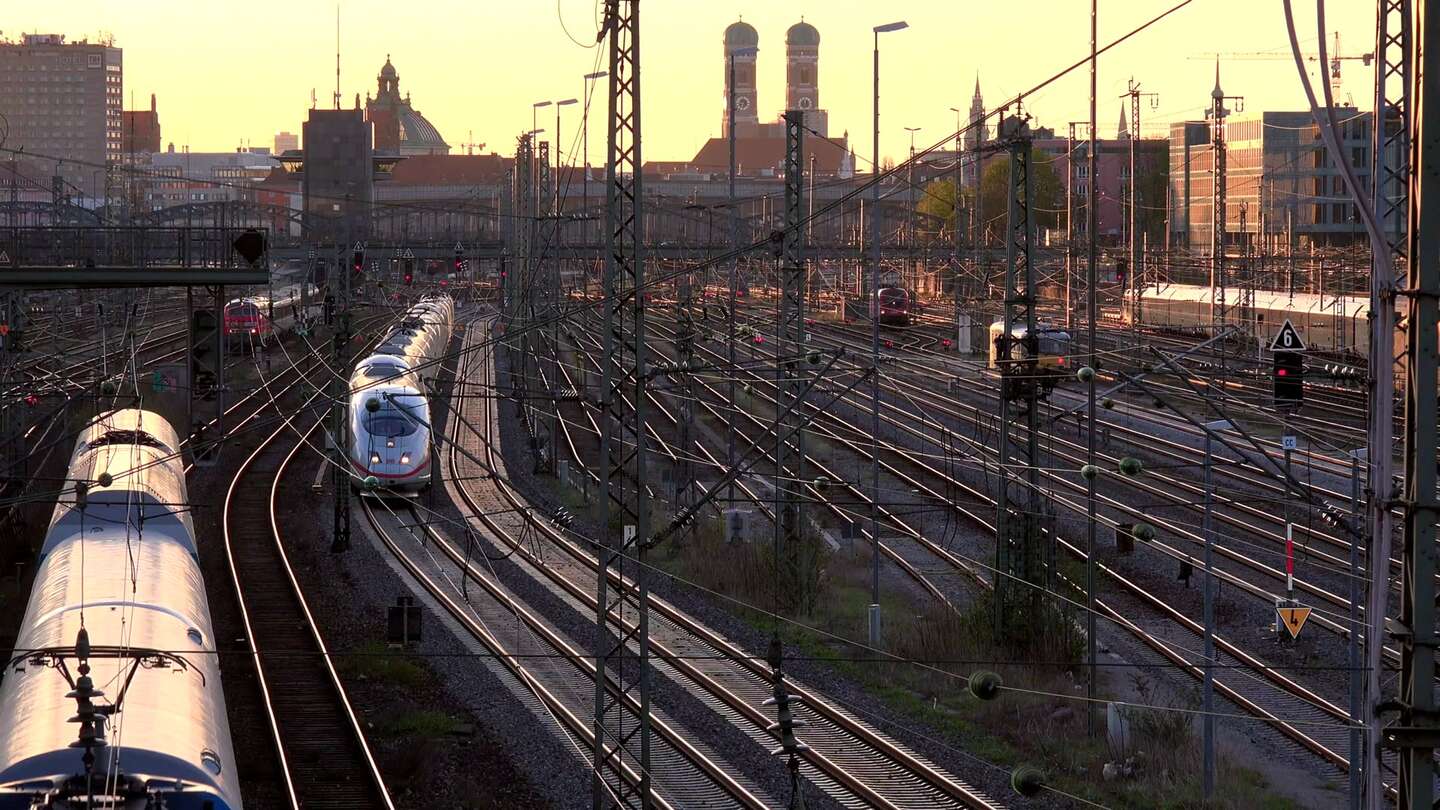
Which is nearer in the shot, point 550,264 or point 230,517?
point 230,517

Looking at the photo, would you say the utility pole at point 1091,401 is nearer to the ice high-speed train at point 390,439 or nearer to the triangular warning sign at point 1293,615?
the triangular warning sign at point 1293,615

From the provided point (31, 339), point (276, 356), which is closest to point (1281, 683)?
point (31, 339)

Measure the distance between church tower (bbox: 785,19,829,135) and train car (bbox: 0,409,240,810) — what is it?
182m

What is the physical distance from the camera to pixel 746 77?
193250mm

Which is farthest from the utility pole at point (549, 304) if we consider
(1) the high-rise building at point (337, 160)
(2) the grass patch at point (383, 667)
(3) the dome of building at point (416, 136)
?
(3) the dome of building at point (416, 136)

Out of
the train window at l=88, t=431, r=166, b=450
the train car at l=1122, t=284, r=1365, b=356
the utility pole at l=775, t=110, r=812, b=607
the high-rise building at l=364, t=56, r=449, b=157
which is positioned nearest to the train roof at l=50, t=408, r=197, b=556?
the train window at l=88, t=431, r=166, b=450

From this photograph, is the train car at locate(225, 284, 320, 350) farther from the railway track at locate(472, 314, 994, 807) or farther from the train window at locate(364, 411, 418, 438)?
the railway track at locate(472, 314, 994, 807)

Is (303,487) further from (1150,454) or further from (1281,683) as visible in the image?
(1281,683)

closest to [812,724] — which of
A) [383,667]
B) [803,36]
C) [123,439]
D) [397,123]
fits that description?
[383,667]

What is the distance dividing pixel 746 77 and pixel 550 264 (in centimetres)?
15456

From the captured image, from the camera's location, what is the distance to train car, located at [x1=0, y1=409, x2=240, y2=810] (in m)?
9.79

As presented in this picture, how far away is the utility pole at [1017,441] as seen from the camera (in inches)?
685

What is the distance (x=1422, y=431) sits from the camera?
6344mm

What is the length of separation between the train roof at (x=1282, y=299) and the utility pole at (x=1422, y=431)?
32.1 metres
